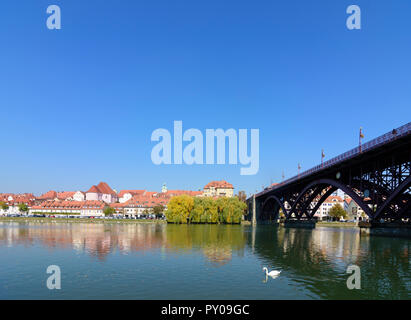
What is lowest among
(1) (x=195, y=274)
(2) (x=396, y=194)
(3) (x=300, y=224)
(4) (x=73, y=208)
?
(4) (x=73, y=208)

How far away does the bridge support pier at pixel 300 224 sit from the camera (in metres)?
95.2

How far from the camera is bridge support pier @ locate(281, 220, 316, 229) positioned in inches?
3750

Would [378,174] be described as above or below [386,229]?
above

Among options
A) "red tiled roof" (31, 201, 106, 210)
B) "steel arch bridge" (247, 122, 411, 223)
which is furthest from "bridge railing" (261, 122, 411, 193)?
"red tiled roof" (31, 201, 106, 210)

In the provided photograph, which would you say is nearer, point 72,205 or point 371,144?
point 371,144

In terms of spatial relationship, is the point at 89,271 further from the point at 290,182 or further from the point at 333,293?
the point at 290,182

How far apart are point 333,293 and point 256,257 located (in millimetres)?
14495

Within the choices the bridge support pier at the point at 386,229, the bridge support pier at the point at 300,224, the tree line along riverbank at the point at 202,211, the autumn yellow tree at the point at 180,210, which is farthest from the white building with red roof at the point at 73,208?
the bridge support pier at the point at 386,229

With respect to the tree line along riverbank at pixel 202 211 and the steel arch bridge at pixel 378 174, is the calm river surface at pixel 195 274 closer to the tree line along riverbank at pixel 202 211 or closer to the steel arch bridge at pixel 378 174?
the steel arch bridge at pixel 378 174

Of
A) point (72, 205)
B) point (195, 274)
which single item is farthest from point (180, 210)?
point (72, 205)

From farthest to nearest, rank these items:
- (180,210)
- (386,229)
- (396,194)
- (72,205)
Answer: (72,205) < (180,210) < (386,229) < (396,194)

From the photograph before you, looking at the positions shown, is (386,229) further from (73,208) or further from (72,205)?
(72,205)

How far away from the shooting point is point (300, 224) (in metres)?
97.8

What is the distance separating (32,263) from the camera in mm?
28172
